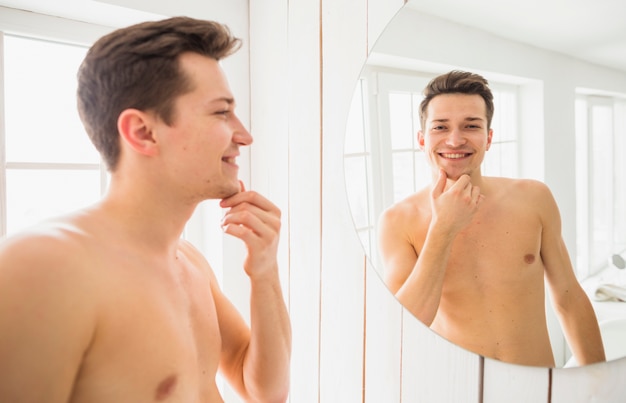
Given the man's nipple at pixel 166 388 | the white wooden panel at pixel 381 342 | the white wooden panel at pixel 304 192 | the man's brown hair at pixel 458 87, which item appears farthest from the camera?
the white wooden panel at pixel 304 192

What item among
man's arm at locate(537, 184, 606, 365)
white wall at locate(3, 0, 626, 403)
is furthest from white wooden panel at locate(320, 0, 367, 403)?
man's arm at locate(537, 184, 606, 365)

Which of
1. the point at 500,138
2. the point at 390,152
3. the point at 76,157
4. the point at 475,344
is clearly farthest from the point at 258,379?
the point at 76,157

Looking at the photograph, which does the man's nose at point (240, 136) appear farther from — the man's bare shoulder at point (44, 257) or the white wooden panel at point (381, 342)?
the white wooden panel at point (381, 342)

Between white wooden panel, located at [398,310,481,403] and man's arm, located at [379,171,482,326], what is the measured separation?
64 millimetres

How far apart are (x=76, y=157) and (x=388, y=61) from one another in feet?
3.21

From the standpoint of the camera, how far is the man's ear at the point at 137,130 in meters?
0.79

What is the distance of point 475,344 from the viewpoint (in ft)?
3.10

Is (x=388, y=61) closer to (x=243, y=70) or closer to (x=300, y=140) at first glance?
(x=300, y=140)

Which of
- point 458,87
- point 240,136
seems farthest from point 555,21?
point 240,136

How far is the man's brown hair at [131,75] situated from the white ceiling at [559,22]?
21.1 inches

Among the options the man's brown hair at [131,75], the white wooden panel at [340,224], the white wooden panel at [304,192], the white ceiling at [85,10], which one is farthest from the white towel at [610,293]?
the white ceiling at [85,10]

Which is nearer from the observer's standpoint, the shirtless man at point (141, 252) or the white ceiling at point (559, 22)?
the shirtless man at point (141, 252)

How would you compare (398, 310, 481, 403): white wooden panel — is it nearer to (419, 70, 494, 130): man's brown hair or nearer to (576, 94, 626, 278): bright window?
(576, 94, 626, 278): bright window

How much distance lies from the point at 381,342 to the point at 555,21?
78 cm
